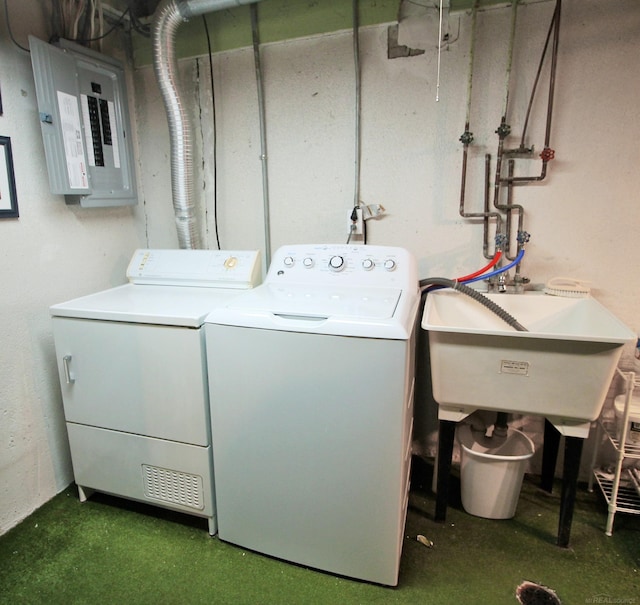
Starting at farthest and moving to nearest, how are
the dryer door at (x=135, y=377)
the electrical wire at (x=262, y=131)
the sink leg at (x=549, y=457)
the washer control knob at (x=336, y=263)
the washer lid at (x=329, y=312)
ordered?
the electrical wire at (x=262, y=131)
the sink leg at (x=549, y=457)
the washer control knob at (x=336, y=263)
the dryer door at (x=135, y=377)
the washer lid at (x=329, y=312)

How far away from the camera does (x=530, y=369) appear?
133cm

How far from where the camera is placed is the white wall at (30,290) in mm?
1572

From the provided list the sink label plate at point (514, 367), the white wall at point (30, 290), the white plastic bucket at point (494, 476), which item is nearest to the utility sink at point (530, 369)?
the sink label plate at point (514, 367)

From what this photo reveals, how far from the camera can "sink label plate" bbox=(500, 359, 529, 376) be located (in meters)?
1.33

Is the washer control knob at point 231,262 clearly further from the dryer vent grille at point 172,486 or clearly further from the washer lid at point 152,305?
the dryer vent grille at point 172,486

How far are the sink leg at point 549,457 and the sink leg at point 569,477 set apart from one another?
348mm

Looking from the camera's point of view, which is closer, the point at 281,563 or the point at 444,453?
the point at 281,563

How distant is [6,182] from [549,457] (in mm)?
2488

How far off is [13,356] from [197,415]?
81 cm

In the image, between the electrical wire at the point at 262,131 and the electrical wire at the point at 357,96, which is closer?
the electrical wire at the point at 357,96

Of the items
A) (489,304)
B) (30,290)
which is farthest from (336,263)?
(30,290)

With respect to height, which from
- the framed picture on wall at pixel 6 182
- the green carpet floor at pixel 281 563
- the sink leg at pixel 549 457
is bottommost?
the green carpet floor at pixel 281 563

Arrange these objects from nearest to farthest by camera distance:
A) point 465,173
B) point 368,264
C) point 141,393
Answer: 1. point 141,393
2. point 368,264
3. point 465,173

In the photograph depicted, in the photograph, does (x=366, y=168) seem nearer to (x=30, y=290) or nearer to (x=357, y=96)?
(x=357, y=96)
